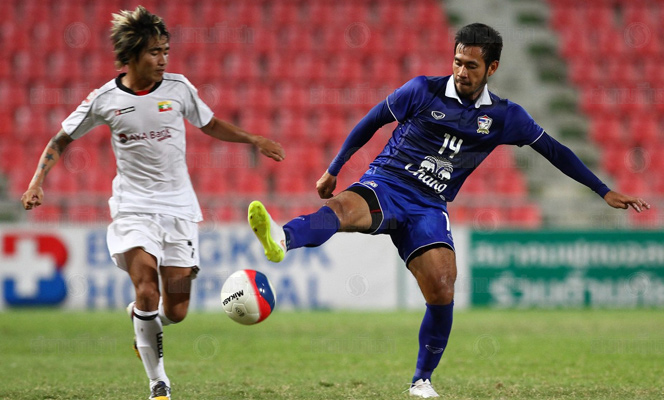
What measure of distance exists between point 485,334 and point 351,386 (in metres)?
4.16

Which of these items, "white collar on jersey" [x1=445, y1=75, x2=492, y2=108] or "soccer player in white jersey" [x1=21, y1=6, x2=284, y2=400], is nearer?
"soccer player in white jersey" [x1=21, y1=6, x2=284, y2=400]

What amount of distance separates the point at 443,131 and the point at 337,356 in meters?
3.40

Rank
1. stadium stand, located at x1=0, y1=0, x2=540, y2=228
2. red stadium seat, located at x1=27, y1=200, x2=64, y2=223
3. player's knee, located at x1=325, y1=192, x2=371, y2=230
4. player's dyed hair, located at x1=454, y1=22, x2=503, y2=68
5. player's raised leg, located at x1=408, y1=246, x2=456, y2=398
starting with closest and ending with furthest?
player's knee, located at x1=325, y1=192, x2=371, y2=230
player's dyed hair, located at x1=454, y1=22, x2=503, y2=68
player's raised leg, located at x1=408, y1=246, x2=456, y2=398
red stadium seat, located at x1=27, y1=200, x2=64, y2=223
stadium stand, located at x1=0, y1=0, x2=540, y2=228

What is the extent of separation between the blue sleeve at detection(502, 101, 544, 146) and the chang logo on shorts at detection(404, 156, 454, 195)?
0.46 meters

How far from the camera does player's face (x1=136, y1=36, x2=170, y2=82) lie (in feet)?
17.0

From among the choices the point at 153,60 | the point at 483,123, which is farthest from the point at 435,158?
the point at 153,60

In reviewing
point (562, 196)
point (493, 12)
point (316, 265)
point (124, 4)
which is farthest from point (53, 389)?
point (493, 12)

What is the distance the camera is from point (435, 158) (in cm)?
544

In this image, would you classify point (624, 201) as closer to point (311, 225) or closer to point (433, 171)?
point (433, 171)

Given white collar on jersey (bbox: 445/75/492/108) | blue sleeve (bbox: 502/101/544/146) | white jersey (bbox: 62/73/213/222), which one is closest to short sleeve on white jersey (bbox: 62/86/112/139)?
white jersey (bbox: 62/73/213/222)

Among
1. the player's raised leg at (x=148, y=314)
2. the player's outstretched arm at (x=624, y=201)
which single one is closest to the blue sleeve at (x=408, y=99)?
the player's outstretched arm at (x=624, y=201)

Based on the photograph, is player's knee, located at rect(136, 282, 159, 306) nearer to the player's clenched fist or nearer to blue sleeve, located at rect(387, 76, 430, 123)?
the player's clenched fist

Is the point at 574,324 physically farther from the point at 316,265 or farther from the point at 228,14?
the point at 228,14

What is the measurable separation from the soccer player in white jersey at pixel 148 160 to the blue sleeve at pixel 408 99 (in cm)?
82
